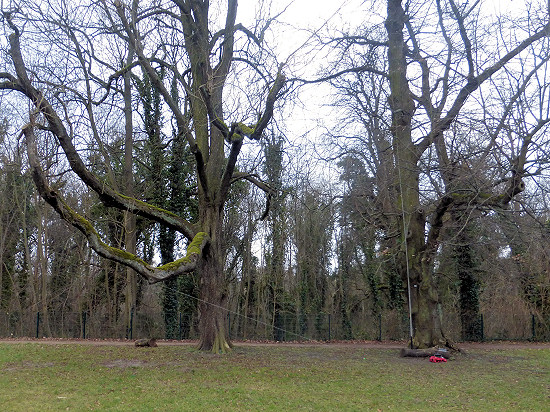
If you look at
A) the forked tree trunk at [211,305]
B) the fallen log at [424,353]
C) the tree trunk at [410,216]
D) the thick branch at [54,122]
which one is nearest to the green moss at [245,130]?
the thick branch at [54,122]

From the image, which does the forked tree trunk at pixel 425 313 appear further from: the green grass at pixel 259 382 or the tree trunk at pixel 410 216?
the green grass at pixel 259 382

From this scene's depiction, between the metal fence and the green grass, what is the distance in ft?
26.4

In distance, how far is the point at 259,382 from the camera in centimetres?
986

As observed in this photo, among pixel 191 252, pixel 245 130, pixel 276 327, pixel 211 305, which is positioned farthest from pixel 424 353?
pixel 276 327

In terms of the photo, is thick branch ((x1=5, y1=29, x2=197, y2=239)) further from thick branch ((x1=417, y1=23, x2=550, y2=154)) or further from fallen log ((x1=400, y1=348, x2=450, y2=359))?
fallen log ((x1=400, y1=348, x2=450, y2=359))

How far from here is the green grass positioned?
8016mm

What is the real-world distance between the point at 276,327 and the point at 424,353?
9689 mm

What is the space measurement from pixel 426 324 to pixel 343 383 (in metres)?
6.06

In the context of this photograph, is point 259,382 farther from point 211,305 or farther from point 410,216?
point 410,216

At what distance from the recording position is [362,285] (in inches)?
1083

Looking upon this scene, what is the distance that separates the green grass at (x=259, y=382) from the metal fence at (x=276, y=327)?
8041 millimetres

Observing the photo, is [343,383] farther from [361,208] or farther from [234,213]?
[234,213]

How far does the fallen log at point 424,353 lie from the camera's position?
45.4 ft

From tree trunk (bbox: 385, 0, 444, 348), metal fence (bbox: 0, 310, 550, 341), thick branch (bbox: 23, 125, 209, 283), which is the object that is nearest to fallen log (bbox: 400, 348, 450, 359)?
tree trunk (bbox: 385, 0, 444, 348)
